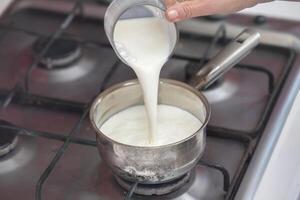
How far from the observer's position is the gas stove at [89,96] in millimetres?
754

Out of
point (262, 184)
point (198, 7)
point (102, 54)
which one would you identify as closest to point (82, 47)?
point (102, 54)

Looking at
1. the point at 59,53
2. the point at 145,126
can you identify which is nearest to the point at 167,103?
the point at 145,126

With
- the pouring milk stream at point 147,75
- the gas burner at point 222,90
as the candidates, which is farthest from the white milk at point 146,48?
the gas burner at point 222,90

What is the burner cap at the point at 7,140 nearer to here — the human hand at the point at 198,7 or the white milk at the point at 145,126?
the white milk at the point at 145,126

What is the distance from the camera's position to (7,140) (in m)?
0.80

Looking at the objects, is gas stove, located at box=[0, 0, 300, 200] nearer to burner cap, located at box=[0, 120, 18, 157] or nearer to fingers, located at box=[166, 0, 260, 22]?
burner cap, located at box=[0, 120, 18, 157]

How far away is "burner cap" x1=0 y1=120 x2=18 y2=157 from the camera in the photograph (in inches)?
31.4

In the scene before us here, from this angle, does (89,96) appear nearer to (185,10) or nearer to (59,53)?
(59,53)

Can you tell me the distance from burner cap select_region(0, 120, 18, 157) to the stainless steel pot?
12 cm

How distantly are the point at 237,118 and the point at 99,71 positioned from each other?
232mm

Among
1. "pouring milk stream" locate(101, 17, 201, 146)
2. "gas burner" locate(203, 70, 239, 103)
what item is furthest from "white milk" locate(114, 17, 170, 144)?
"gas burner" locate(203, 70, 239, 103)

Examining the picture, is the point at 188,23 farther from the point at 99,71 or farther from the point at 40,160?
the point at 40,160

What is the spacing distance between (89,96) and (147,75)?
0.15 metres

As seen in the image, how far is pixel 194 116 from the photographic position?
809 mm
